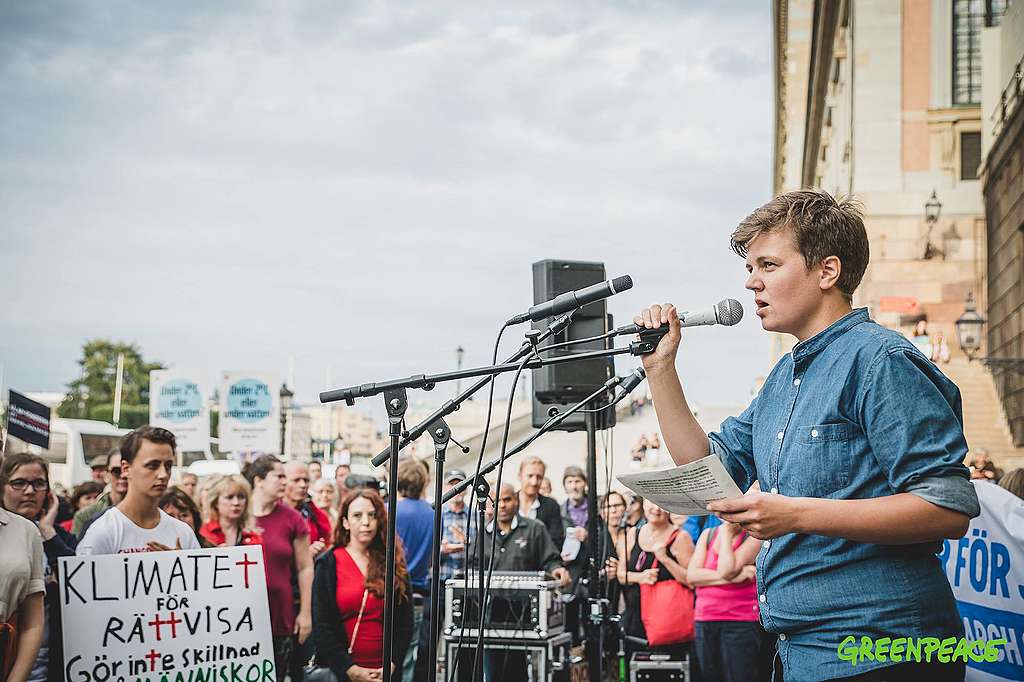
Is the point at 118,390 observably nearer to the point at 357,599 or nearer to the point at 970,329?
the point at 970,329

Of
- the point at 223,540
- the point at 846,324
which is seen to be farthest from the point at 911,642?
the point at 223,540

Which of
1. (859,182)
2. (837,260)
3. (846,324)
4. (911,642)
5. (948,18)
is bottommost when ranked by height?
(911,642)

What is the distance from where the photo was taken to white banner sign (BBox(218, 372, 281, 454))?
1634cm

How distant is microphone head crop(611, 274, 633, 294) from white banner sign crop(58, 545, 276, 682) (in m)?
3.17

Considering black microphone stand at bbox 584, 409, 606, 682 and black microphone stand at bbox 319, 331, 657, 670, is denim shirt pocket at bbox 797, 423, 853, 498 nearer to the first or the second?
black microphone stand at bbox 319, 331, 657, 670

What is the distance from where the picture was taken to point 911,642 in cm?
251

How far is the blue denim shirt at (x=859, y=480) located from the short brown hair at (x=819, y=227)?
0.47 ft

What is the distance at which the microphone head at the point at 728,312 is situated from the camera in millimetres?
3324

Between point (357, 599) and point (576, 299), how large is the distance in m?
3.38

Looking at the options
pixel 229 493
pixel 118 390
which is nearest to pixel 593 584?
pixel 229 493

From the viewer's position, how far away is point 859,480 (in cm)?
261

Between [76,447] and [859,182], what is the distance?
2673 centimetres

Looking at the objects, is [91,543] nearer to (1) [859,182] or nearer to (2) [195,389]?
(2) [195,389]

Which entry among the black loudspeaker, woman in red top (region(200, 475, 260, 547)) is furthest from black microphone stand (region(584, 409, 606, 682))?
woman in red top (region(200, 475, 260, 547))
